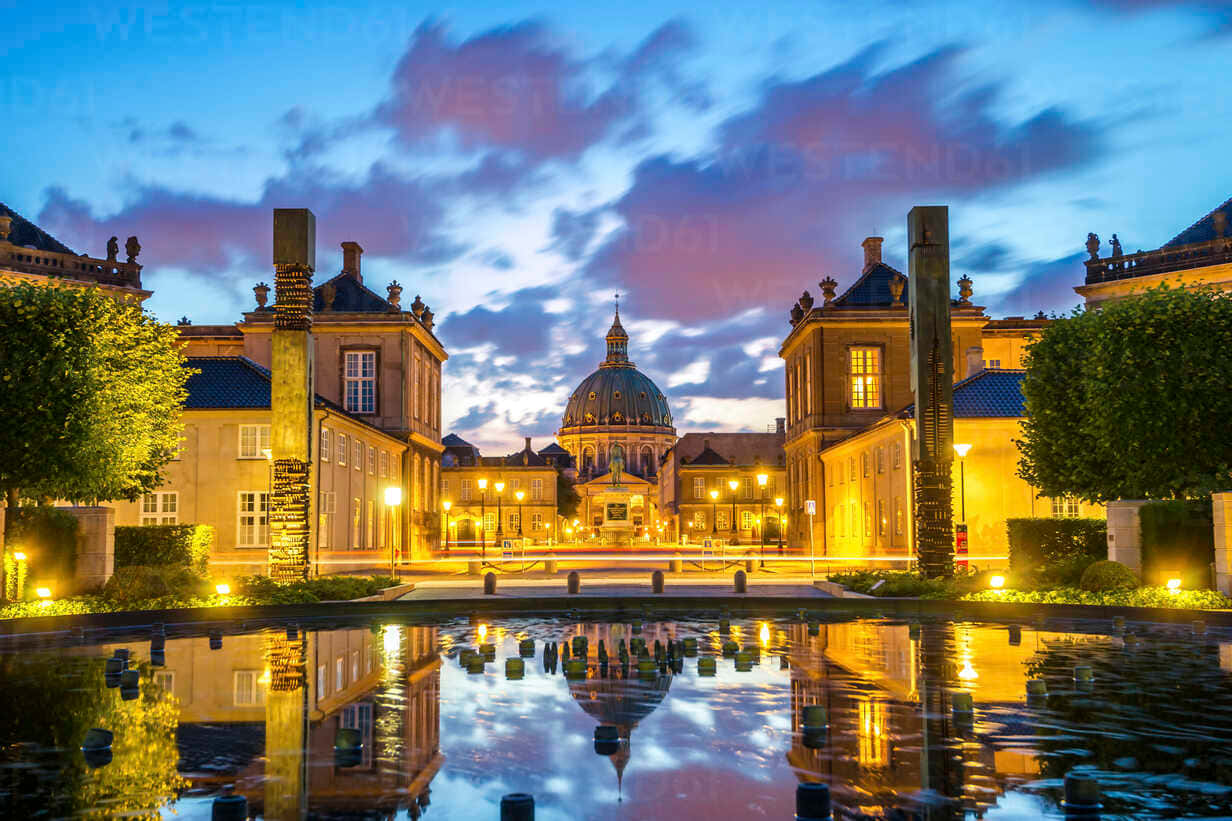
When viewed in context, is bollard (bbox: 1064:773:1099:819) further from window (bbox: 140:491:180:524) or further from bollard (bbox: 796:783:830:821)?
window (bbox: 140:491:180:524)

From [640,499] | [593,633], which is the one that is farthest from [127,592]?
[640,499]

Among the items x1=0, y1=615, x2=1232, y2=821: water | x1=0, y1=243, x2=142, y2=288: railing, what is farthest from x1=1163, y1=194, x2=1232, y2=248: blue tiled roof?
x1=0, y1=243, x2=142, y2=288: railing

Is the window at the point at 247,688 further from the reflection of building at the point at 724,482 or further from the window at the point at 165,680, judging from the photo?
the reflection of building at the point at 724,482

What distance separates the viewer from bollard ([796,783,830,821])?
7.59 meters

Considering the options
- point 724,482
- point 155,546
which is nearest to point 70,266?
point 155,546

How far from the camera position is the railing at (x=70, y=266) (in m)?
48.9

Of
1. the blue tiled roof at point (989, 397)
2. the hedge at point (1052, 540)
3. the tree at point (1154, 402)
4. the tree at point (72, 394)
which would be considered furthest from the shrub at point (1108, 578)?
the tree at point (72, 394)

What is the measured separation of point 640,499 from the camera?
616 feet

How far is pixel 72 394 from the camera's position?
25.4m

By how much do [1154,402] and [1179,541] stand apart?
4.38 m

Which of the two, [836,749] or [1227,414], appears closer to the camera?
[836,749]

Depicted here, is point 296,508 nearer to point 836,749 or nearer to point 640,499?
point 836,749

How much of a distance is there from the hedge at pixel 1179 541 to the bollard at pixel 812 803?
2167 centimetres

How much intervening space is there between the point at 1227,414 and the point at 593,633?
18211mm
